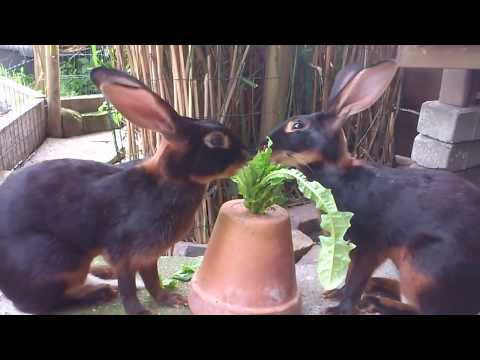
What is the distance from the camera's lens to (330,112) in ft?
5.35

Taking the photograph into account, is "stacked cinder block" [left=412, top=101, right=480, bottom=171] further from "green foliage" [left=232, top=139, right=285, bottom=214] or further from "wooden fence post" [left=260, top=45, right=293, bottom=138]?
"green foliage" [left=232, top=139, right=285, bottom=214]

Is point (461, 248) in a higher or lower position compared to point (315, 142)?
lower

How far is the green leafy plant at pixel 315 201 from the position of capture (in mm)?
1367

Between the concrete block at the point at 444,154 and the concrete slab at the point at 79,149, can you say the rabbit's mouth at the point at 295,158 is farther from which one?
the concrete slab at the point at 79,149

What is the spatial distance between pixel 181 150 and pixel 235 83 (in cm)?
69

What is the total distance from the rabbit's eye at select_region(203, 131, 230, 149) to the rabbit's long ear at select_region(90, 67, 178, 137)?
0.10 m

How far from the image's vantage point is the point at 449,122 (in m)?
2.41

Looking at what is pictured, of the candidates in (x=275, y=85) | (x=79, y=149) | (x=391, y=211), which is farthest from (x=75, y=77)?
(x=391, y=211)

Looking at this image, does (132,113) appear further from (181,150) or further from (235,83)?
(235,83)

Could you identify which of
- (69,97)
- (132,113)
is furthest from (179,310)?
(69,97)

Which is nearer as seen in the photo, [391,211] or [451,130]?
[391,211]

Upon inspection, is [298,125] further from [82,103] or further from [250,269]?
[82,103]

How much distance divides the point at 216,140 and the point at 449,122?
A: 128 centimetres

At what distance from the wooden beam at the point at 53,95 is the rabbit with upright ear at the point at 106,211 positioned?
1.85 m
